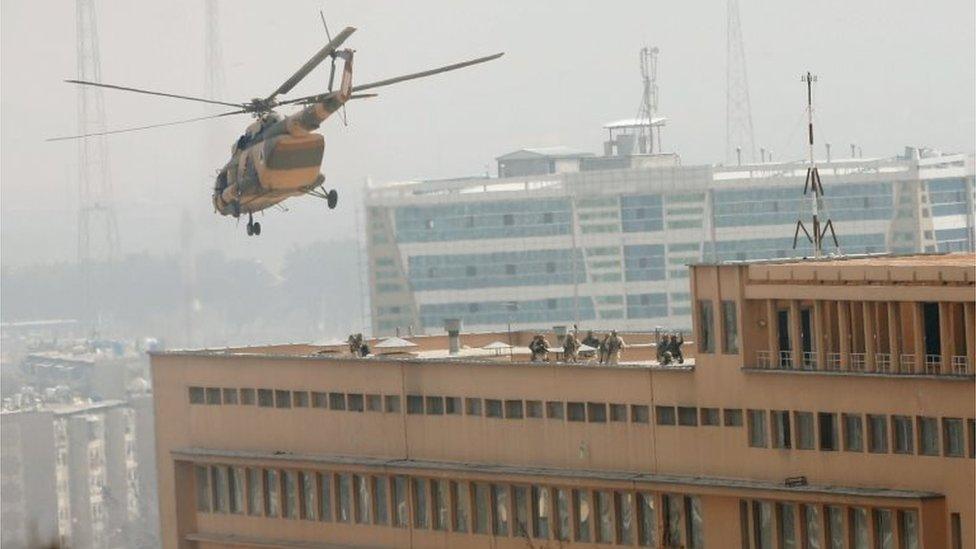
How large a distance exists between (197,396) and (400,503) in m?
13.6

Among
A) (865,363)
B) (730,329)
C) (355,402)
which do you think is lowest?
(355,402)

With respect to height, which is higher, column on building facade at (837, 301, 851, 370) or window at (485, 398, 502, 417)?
column on building facade at (837, 301, 851, 370)

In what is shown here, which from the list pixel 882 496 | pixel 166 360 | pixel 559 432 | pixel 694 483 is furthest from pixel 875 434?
pixel 166 360

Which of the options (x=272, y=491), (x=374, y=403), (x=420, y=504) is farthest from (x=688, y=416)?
(x=272, y=491)

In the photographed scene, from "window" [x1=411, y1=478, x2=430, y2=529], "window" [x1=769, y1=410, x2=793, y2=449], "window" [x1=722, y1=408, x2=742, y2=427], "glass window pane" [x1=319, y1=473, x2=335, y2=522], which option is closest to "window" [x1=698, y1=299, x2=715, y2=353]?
"window" [x1=722, y1=408, x2=742, y2=427]

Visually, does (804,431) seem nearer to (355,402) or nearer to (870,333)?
(870,333)

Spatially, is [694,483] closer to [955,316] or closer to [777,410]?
[777,410]

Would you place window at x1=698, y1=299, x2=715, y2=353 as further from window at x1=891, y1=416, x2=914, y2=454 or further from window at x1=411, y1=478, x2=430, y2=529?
window at x1=411, y1=478, x2=430, y2=529

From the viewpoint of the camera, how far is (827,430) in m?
84.1

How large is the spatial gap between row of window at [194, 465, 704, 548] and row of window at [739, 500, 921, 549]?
2729 mm

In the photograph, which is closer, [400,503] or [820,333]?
[820,333]

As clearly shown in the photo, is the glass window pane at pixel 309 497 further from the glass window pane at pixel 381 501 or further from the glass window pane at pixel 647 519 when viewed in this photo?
the glass window pane at pixel 647 519

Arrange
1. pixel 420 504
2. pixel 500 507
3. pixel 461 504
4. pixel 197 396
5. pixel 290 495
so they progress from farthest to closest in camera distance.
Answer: pixel 197 396
pixel 290 495
pixel 420 504
pixel 461 504
pixel 500 507

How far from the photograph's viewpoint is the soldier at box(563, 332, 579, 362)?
9788 cm
